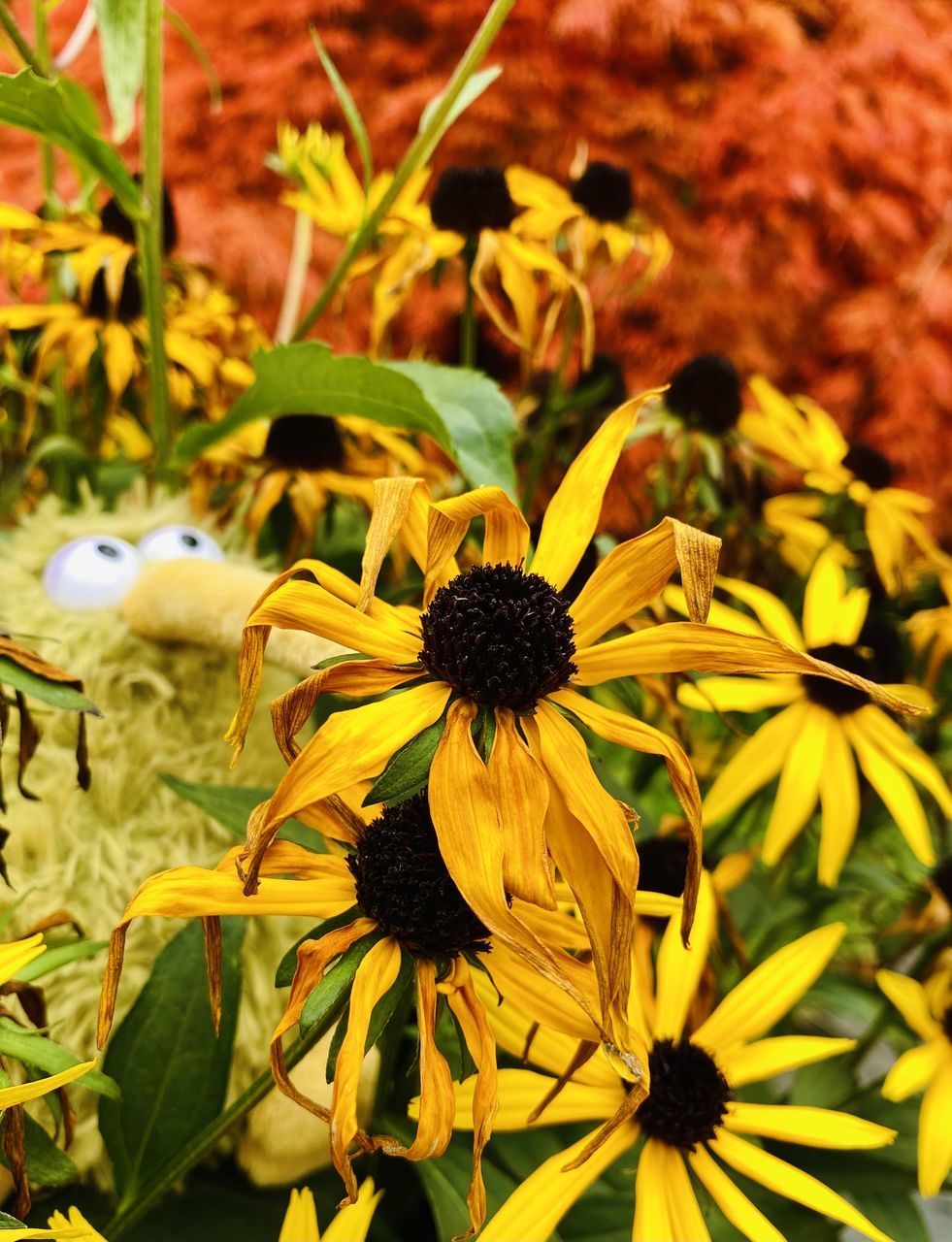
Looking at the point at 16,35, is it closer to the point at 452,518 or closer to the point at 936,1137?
the point at 452,518

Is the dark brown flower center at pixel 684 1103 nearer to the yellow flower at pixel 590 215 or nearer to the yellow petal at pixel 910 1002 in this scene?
the yellow petal at pixel 910 1002

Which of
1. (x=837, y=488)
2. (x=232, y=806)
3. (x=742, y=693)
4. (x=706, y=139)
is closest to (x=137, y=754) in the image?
(x=232, y=806)

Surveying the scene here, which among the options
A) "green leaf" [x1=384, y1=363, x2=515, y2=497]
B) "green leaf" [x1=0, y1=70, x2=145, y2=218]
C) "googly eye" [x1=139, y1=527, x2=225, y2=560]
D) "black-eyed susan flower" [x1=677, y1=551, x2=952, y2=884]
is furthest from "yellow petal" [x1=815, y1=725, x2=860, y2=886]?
"green leaf" [x1=0, y1=70, x2=145, y2=218]

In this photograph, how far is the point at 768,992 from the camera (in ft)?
1.31

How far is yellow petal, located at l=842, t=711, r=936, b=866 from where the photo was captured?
0.48m

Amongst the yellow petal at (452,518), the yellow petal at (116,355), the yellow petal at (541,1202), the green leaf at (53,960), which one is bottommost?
the yellow petal at (541,1202)

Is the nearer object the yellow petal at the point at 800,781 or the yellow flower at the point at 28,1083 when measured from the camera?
the yellow flower at the point at 28,1083

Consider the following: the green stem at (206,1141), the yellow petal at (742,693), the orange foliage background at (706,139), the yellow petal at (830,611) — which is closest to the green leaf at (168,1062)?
the green stem at (206,1141)

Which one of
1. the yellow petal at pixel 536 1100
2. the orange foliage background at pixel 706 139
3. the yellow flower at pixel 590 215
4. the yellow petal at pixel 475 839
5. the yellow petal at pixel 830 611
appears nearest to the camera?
the yellow petal at pixel 475 839

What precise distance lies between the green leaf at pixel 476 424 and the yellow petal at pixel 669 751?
0.54 feet

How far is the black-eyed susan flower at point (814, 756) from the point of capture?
493 millimetres

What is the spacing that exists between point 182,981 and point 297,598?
185 millimetres

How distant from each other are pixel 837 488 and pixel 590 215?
0.25m

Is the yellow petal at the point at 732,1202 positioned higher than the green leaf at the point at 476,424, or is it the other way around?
the green leaf at the point at 476,424
